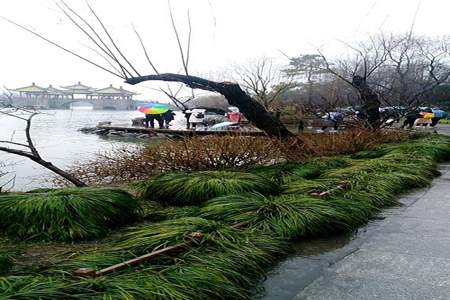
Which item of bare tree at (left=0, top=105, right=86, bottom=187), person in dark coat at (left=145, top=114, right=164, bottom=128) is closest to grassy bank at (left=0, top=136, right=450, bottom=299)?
bare tree at (left=0, top=105, right=86, bottom=187)

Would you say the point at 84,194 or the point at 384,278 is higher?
the point at 84,194

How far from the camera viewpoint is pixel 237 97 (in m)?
8.64

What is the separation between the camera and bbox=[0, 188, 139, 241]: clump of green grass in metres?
3.52

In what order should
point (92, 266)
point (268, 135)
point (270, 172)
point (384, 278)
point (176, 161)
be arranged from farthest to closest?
point (268, 135) < point (176, 161) < point (270, 172) < point (384, 278) < point (92, 266)

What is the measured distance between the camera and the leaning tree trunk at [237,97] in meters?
8.31

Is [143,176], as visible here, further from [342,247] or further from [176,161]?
[342,247]

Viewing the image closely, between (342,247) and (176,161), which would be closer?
(342,247)

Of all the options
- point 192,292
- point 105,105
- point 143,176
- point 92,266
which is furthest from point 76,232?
point 105,105

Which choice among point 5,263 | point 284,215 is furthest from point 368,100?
point 5,263

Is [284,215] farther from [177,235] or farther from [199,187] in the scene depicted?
[199,187]

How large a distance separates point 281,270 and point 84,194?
1976 mm

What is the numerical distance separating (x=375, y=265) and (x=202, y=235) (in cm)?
114

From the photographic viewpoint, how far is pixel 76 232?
11.5 feet

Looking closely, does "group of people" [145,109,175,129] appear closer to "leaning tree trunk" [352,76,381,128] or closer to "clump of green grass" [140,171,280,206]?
"leaning tree trunk" [352,76,381,128]
